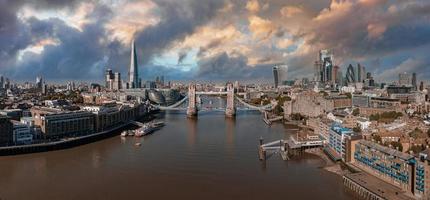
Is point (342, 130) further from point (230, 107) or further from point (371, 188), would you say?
point (230, 107)

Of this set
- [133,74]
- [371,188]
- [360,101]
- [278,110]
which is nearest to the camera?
[371,188]

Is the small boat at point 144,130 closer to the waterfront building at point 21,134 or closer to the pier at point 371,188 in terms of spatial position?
the waterfront building at point 21,134

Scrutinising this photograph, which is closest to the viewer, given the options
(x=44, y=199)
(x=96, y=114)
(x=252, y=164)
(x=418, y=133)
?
(x=44, y=199)

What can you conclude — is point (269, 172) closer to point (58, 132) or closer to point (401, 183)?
point (401, 183)

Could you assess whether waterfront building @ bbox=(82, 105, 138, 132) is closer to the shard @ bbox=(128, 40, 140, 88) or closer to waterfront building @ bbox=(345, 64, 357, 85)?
the shard @ bbox=(128, 40, 140, 88)

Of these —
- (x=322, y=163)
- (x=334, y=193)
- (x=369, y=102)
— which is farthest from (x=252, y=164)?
(x=369, y=102)

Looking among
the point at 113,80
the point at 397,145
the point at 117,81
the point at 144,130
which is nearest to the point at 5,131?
the point at 144,130
